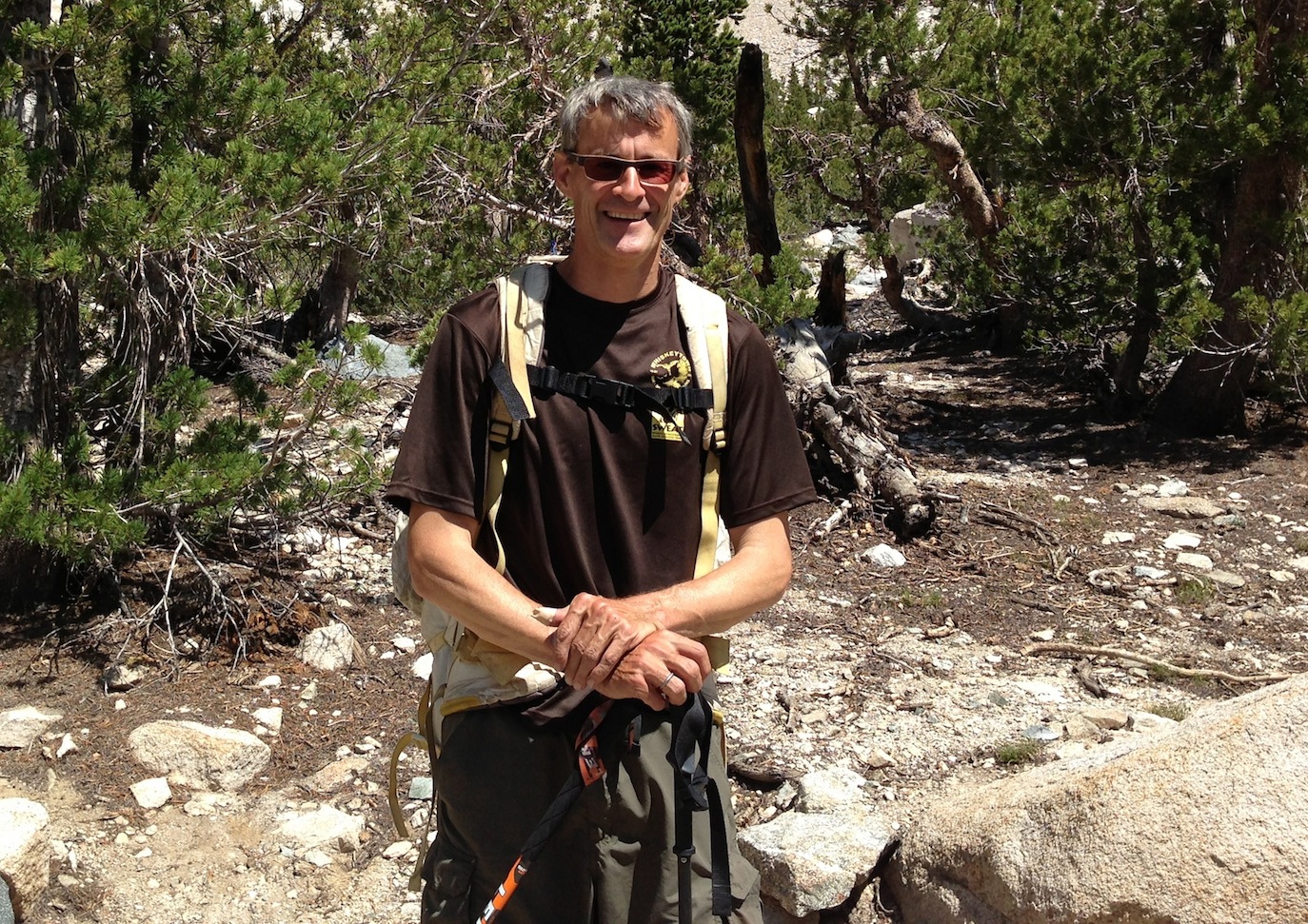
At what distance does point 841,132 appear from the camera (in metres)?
13.7

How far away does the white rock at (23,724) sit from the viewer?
4.30 meters

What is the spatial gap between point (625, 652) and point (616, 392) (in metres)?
0.45

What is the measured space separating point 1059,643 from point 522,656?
400 cm

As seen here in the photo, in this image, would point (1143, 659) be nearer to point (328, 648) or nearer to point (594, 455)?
point (328, 648)

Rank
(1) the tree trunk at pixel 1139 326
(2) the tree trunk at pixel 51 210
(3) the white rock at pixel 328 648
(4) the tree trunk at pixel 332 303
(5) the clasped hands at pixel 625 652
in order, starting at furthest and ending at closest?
(4) the tree trunk at pixel 332 303
(1) the tree trunk at pixel 1139 326
(3) the white rock at pixel 328 648
(2) the tree trunk at pixel 51 210
(5) the clasped hands at pixel 625 652

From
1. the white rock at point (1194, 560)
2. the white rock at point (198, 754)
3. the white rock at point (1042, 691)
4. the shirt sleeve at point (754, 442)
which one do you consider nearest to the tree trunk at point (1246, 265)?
the white rock at point (1194, 560)

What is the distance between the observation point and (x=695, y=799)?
2.06 metres

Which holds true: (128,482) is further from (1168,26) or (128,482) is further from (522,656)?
(1168,26)

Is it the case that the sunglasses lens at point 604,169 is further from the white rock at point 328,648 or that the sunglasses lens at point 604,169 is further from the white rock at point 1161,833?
the white rock at point 328,648

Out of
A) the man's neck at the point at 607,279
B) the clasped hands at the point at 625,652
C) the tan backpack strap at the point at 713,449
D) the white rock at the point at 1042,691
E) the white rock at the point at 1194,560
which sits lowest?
the white rock at the point at 1194,560

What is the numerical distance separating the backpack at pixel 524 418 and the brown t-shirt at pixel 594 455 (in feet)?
→ 0.07

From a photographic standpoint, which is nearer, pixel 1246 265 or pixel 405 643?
pixel 405 643

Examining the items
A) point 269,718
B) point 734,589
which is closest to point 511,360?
point 734,589

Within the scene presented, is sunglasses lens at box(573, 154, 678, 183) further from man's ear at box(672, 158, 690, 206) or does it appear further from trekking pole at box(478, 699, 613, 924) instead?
trekking pole at box(478, 699, 613, 924)
